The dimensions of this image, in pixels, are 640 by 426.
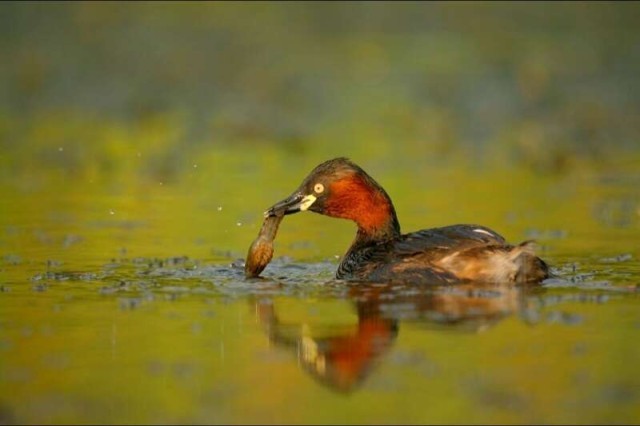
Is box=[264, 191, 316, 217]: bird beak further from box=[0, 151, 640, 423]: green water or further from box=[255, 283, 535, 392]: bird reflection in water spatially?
box=[255, 283, 535, 392]: bird reflection in water

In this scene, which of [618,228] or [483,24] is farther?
[483,24]

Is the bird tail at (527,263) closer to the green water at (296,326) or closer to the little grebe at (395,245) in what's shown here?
the little grebe at (395,245)

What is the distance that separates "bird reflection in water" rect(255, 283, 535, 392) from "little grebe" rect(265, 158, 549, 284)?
0.17 metres

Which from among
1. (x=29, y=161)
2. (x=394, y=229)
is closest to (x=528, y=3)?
(x=29, y=161)

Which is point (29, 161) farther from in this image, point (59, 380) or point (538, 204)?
point (59, 380)

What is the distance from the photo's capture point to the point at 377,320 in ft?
31.9

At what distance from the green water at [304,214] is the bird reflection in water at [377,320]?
0.03 metres

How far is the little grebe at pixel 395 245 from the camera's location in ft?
36.2

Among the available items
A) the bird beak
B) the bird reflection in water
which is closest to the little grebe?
the bird beak

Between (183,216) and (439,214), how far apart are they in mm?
2558

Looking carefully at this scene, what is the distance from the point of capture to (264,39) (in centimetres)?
2489

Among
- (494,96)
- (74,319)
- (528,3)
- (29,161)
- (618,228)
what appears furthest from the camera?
(528,3)

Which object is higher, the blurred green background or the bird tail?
the blurred green background

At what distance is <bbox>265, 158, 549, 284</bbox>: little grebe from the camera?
36.2 feet
